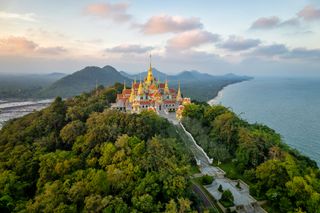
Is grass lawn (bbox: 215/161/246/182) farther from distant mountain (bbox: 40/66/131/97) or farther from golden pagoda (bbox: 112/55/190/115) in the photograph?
distant mountain (bbox: 40/66/131/97)

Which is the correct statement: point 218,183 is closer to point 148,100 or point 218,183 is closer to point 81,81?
point 148,100

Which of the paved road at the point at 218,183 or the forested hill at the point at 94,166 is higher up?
the forested hill at the point at 94,166

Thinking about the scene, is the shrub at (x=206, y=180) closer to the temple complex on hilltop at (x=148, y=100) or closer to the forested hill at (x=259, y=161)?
the forested hill at (x=259, y=161)

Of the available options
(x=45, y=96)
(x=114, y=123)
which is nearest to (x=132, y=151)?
(x=114, y=123)

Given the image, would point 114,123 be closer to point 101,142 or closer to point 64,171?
point 101,142

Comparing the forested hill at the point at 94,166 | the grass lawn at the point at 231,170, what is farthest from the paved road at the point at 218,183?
the forested hill at the point at 94,166

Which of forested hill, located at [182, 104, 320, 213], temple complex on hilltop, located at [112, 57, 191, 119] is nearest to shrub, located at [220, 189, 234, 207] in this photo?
forested hill, located at [182, 104, 320, 213]
